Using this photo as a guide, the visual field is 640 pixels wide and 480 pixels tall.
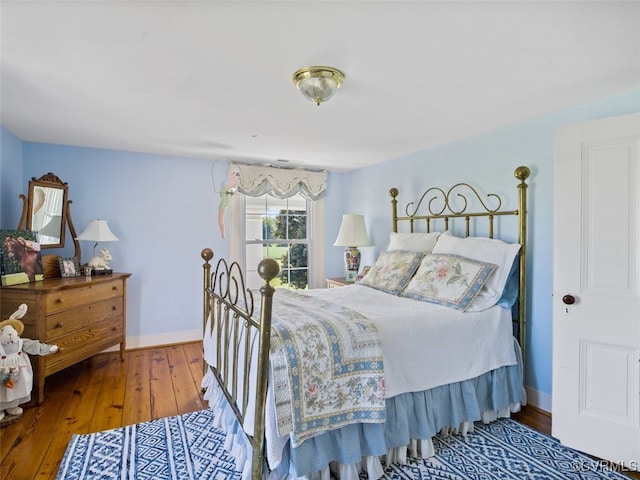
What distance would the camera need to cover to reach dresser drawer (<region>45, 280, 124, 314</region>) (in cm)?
265

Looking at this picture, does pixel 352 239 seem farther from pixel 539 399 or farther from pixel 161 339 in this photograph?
pixel 161 339

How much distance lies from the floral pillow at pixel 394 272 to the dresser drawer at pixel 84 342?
2.37 metres

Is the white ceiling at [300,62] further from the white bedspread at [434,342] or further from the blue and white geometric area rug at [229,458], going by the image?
the blue and white geometric area rug at [229,458]

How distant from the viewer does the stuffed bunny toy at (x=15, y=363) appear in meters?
2.27

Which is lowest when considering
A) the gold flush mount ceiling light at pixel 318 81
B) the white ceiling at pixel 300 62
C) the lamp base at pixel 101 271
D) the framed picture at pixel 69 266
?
the lamp base at pixel 101 271

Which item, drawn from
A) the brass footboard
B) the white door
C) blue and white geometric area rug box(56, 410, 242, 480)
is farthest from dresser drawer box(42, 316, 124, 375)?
the white door

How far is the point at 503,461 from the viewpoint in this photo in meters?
1.94

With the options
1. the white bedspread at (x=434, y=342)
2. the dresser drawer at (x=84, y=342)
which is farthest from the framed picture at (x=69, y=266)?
the white bedspread at (x=434, y=342)

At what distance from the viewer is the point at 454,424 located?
210 cm

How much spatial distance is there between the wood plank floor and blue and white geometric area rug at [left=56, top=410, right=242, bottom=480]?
0.10m

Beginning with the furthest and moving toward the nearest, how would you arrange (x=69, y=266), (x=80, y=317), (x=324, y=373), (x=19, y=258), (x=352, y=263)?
1. (x=352, y=263)
2. (x=69, y=266)
3. (x=80, y=317)
4. (x=19, y=258)
5. (x=324, y=373)

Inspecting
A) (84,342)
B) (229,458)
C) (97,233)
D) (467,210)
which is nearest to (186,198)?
(97,233)

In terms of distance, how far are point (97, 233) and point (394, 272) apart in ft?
9.11

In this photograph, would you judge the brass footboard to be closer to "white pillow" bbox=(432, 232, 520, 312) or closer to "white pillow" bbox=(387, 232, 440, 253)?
"white pillow" bbox=(432, 232, 520, 312)
